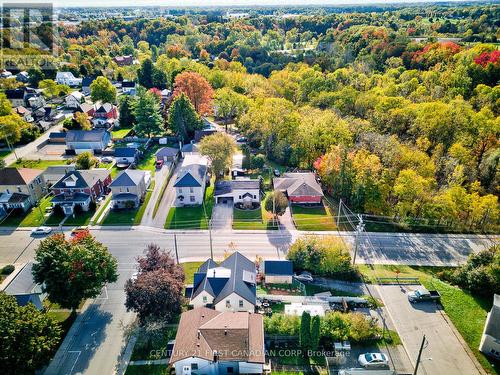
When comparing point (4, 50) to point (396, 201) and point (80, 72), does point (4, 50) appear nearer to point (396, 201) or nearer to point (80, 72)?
point (80, 72)

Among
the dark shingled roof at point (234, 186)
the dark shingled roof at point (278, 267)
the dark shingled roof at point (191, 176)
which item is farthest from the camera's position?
the dark shingled roof at point (234, 186)

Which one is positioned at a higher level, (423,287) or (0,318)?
(0,318)

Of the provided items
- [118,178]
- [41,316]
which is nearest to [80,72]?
[118,178]

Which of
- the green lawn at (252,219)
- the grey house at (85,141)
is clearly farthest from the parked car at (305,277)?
the grey house at (85,141)

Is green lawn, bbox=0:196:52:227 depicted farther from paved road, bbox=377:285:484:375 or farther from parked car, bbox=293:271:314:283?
paved road, bbox=377:285:484:375

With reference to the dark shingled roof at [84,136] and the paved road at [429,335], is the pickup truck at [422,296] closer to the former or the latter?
the paved road at [429,335]
